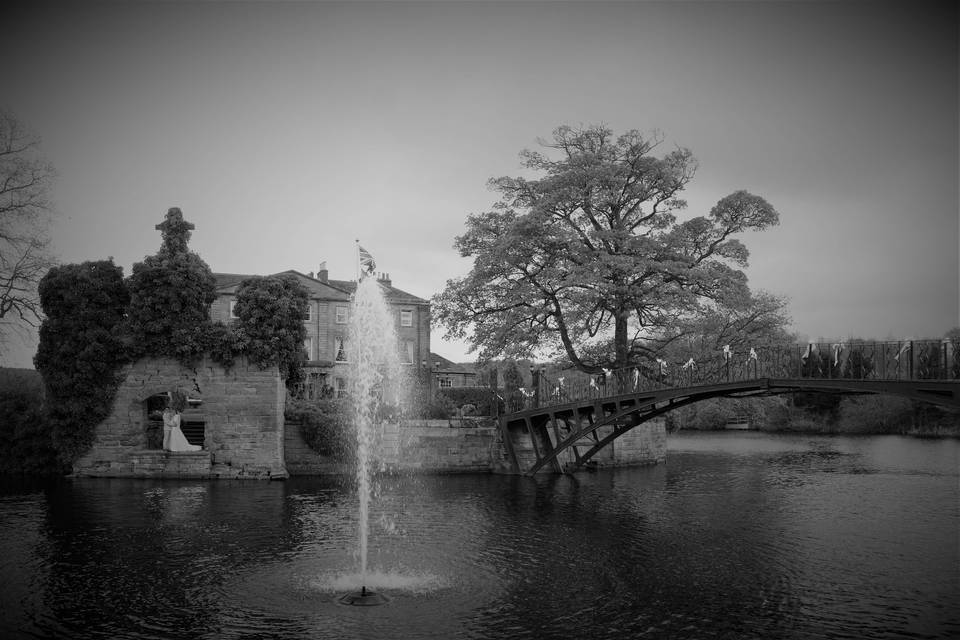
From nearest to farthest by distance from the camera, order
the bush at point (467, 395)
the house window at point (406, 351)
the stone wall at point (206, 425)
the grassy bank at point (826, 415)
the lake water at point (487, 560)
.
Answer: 1. the lake water at point (487, 560)
2. the stone wall at point (206, 425)
3. the bush at point (467, 395)
4. the house window at point (406, 351)
5. the grassy bank at point (826, 415)

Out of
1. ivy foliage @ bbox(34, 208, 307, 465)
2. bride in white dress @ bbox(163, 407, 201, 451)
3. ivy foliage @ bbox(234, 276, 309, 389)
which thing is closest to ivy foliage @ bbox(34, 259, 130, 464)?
ivy foliage @ bbox(34, 208, 307, 465)

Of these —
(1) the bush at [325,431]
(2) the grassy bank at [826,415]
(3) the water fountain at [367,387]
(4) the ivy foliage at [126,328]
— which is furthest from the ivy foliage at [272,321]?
(2) the grassy bank at [826,415]

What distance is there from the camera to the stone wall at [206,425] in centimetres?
2947

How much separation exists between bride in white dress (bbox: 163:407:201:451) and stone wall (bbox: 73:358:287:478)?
1.06ft

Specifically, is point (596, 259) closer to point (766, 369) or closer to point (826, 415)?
point (766, 369)

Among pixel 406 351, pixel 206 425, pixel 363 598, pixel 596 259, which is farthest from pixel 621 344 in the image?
pixel 406 351

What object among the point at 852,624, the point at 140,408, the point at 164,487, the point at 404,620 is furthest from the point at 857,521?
the point at 140,408

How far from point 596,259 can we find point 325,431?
13.8 meters

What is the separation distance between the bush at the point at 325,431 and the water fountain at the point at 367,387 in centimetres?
46

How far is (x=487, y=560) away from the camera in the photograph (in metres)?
17.2

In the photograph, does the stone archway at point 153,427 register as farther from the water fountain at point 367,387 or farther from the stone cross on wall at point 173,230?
the water fountain at point 367,387

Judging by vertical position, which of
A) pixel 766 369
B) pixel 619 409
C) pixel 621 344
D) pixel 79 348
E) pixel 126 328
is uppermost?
pixel 126 328

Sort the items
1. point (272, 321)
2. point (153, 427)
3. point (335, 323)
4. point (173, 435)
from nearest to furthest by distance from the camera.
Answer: point (173, 435) → point (272, 321) → point (153, 427) → point (335, 323)

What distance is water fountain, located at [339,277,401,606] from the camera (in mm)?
16092
